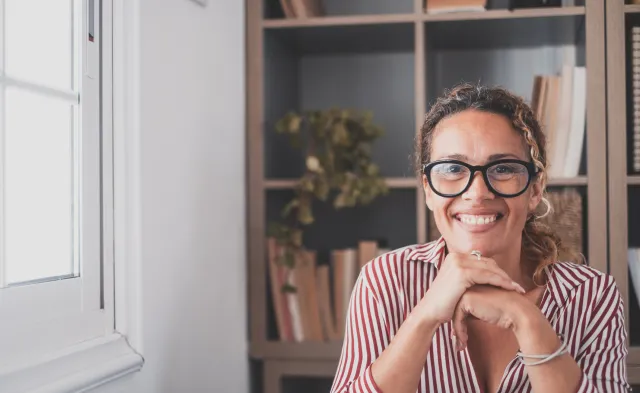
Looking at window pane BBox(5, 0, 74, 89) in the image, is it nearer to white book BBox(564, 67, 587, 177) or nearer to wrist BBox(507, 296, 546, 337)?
wrist BBox(507, 296, 546, 337)

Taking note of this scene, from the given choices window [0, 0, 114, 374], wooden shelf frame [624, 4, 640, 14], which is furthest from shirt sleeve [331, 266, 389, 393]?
wooden shelf frame [624, 4, 640, 14]

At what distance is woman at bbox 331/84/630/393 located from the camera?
1.33 m

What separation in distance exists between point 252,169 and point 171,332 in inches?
24.4

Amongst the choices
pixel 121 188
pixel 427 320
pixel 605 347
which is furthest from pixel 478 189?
pixel 121 188

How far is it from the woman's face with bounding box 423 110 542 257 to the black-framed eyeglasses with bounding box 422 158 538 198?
0.04 ft

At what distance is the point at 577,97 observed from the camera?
212cm

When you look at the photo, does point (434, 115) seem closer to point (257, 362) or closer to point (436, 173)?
point (436, 173)

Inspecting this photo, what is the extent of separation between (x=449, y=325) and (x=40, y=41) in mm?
884

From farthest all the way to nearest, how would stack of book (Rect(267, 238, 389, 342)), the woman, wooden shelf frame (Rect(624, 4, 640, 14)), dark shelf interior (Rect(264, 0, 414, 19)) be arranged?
dark shelf interior (Rect(264, 0, 414, 19)), stack of book (Rect(267, 238, 389, 342)), wooden shelf frame (Rect(624, 4, 640, 14)), the woman

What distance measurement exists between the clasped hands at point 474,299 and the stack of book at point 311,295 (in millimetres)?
863

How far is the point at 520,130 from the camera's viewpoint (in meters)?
1.45

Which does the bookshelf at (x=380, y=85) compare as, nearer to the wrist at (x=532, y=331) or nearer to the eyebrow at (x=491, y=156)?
the eyebrow at (x=491, y=156)

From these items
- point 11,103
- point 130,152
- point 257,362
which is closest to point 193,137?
point 130,152

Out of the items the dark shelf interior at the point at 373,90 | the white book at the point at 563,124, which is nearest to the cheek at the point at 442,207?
the white book at the point at 563,124
